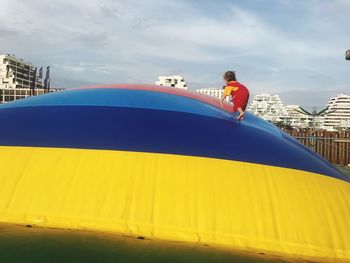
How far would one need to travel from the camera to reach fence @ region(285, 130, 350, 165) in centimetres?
1482

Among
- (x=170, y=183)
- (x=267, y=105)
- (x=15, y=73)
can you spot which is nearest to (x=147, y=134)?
(x=170, y=183)

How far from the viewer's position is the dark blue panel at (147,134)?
13.5 ft

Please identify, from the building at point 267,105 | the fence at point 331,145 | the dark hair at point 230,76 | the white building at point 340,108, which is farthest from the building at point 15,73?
the dark hair at point 230,76

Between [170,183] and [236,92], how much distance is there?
1.96 metres

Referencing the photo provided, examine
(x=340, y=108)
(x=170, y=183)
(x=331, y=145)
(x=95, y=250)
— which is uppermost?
(x=340, y=108)

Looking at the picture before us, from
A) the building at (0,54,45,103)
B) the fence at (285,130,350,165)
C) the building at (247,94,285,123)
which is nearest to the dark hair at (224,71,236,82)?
the fence at (285,130,350,165)

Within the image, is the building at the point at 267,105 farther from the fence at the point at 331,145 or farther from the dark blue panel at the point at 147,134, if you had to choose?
the dark blue panel at the point at 147,134

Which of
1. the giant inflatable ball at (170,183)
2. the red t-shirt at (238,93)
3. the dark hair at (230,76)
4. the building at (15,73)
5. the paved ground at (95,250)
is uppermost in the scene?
the building at (15,73)

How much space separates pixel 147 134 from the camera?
13.9ft

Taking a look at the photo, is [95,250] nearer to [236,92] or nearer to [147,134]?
[147,134]

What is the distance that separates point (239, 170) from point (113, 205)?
116 cm

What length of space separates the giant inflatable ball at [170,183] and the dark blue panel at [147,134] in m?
0.01

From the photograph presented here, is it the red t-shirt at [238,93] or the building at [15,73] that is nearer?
the red t-shirt at [238,93]

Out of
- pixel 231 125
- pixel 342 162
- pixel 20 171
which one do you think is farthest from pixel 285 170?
pixel 342 162
